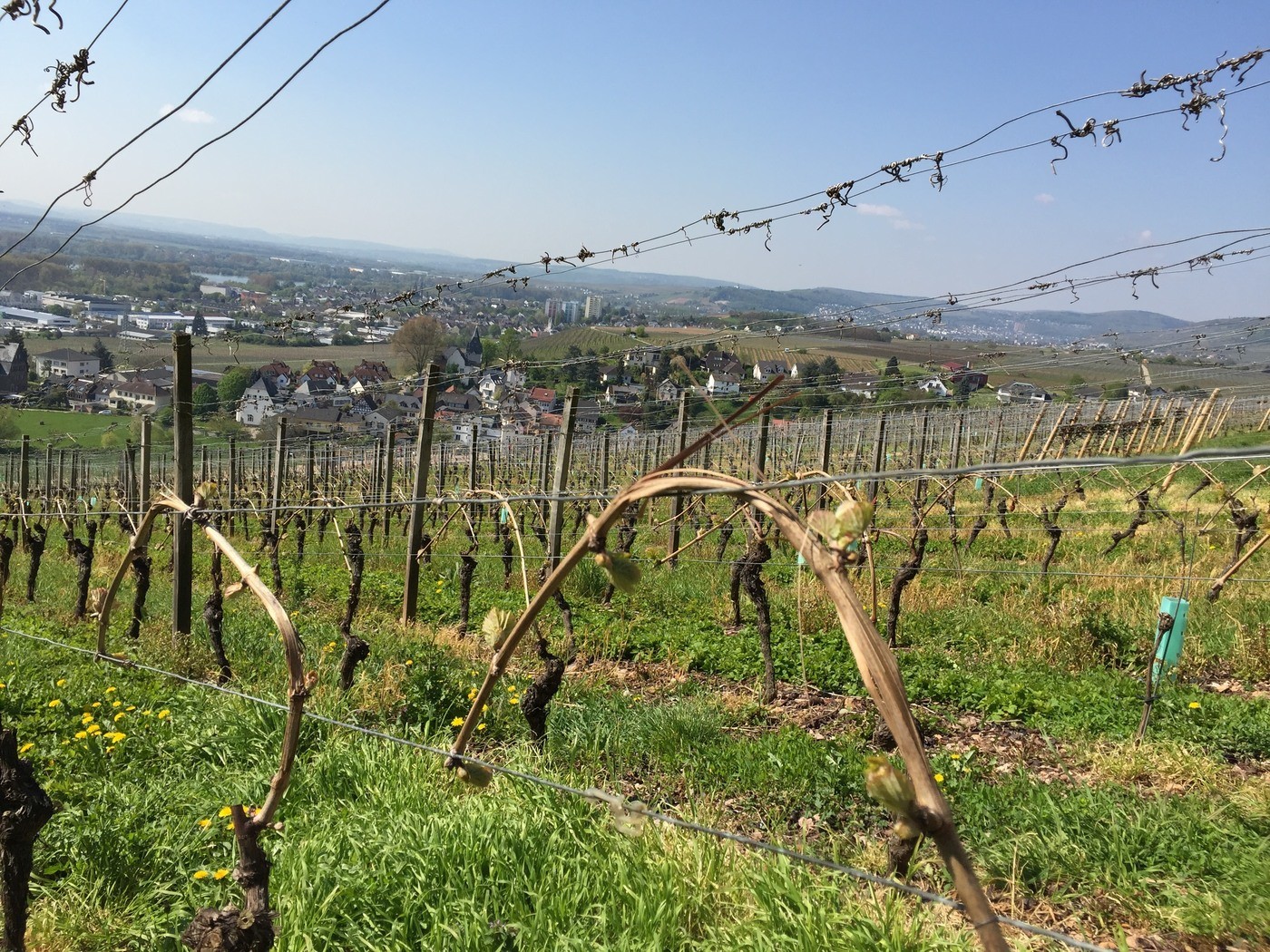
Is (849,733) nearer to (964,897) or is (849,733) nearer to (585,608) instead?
(585,608)

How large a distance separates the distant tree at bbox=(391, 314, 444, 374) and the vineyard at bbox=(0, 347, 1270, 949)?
5752 mm

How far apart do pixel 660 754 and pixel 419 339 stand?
12213 millimetres

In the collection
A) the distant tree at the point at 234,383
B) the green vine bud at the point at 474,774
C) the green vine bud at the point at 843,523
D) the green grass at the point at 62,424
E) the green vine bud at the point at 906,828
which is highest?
the green vine bud at the point at 843,523

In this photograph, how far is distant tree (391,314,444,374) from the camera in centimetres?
1476

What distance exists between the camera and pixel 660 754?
15.5 ft

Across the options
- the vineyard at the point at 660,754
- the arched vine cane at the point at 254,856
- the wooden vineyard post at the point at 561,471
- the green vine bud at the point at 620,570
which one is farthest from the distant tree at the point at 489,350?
the green vine bud at the point at 620,570

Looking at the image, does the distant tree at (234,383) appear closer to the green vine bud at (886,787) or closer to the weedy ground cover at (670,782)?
the weedy ground cover at (670,782)

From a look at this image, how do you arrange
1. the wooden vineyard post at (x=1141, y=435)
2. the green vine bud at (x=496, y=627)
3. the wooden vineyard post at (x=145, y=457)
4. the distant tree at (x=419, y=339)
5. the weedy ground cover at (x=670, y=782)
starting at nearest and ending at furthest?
the green vine bud at (x=496, y=627)
the weedy ground cover at (x=670, y=782)
the wooden vineyard post at (x=145, y=457)
the distant tree at (x=419, y=339)
the wooden vineyard post at (x=1141, y=435)

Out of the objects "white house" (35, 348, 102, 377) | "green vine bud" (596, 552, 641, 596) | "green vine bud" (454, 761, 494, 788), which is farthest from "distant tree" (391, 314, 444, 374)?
"white house" (35, 348, 102, 377)

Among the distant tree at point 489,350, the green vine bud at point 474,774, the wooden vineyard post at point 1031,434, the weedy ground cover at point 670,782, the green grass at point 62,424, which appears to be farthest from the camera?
the green grass at point 62,424

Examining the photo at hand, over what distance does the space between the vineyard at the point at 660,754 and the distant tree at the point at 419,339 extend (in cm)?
575

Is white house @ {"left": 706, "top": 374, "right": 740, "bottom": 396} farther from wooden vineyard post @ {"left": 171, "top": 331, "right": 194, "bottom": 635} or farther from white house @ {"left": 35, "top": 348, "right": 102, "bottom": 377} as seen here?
white house @ {"left": 35, "top": 348, "right": 102, "bottom": 377}

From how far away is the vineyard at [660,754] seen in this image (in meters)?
2.06

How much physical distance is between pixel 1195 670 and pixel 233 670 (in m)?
6.82
